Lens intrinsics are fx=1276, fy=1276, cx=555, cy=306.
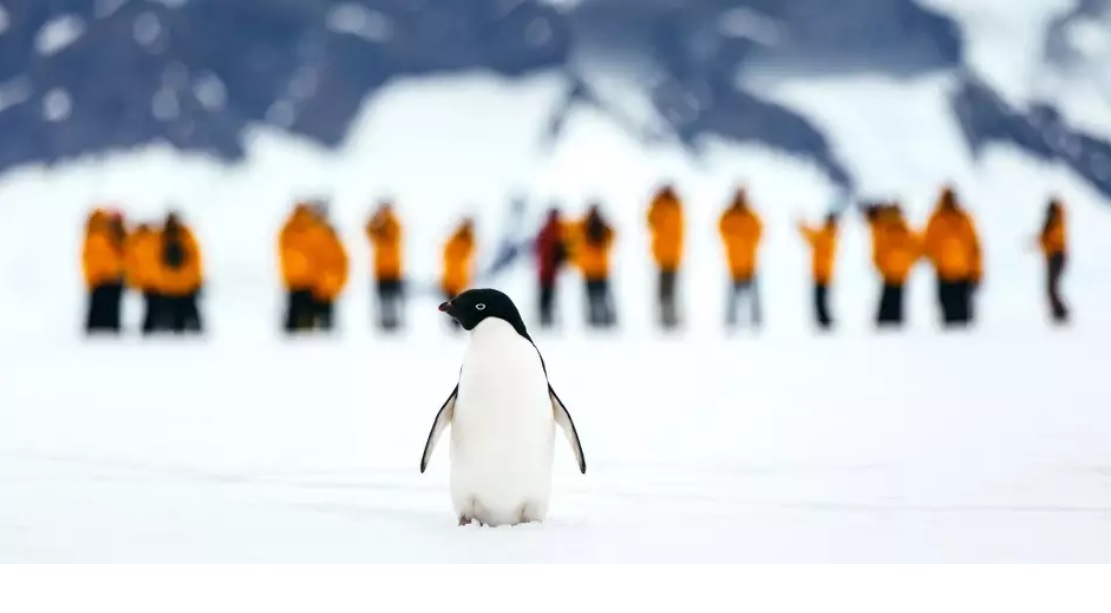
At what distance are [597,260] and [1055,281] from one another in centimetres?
366

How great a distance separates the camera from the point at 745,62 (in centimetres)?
2944

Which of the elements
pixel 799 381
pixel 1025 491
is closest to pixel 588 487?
pixel 1025 491

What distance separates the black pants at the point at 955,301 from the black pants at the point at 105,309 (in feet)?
20.8

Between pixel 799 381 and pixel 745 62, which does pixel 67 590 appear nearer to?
pixel 799 381

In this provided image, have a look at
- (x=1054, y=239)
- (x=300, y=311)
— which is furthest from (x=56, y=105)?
(x=1054, y=239)

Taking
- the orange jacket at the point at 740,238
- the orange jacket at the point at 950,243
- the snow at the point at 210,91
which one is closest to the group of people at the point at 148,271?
the orange jacket at the point at 740,238

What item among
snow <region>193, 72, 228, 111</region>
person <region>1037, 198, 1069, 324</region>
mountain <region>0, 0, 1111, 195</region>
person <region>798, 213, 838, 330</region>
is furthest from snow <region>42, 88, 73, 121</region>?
person <region>1037, 198, 1069, 324</region>

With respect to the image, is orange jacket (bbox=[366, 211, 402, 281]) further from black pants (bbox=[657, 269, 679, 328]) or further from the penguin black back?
the penguin black back

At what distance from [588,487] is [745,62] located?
27.0 meters

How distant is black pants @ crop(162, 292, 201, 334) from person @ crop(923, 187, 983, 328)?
556 cm

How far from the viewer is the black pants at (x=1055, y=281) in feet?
31.9

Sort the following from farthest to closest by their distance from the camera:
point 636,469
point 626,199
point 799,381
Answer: point 626,199 < point 799,381 < point 636,469

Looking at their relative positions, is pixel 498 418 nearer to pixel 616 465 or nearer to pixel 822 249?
pixel 616 465

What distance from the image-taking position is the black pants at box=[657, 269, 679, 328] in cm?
995
